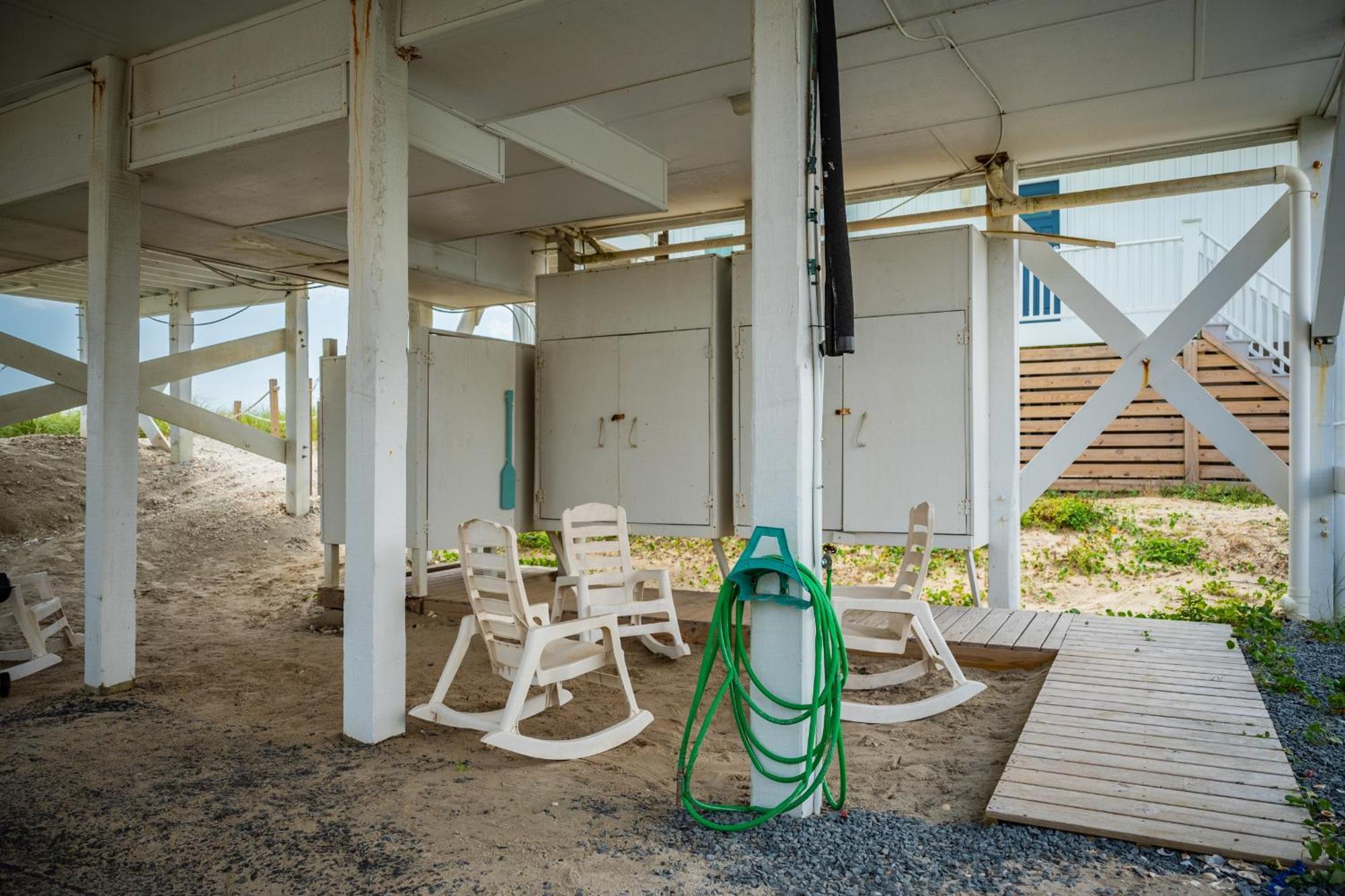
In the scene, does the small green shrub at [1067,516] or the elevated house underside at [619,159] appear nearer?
the elevated house underside at [619,159]

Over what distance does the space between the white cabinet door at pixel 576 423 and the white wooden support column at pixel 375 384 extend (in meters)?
2.84

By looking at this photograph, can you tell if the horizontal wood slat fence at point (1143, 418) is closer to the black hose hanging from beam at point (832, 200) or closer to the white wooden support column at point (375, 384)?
the black hose hanging from beam at point (832, 200)

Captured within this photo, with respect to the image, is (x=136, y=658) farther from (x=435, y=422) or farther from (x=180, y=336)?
(x=180, y=336)

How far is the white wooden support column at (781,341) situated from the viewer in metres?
2.80

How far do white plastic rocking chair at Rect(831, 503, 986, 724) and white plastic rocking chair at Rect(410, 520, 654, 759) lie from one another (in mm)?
1004

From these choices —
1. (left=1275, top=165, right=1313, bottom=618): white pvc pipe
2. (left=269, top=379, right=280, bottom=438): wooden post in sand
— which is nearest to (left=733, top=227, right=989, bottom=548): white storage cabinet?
(left=1275, top=165, right=1313, bottom=618): white pvc pipe

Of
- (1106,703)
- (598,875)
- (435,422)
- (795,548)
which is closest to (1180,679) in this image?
(1106,703)

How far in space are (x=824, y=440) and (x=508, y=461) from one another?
2.36 metres

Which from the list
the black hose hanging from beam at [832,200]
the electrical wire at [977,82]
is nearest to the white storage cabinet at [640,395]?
the electrical wire at [977,82]

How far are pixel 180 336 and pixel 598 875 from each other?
34.0 ft

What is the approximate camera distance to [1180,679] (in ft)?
13.2

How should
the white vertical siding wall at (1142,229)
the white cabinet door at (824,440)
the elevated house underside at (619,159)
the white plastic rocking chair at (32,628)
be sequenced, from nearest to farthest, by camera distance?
the elevated house underside at (619,159) < the white plastic rocking chair at (32,628) < the white cabinet door at (824,440) < the white vertical siding wall at (1142,229)

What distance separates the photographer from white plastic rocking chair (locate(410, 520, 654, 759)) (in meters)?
3.45

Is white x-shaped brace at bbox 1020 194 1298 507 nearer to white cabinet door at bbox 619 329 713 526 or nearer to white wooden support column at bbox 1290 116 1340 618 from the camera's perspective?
white wooden support column at bbox 1290 116 1340 618
